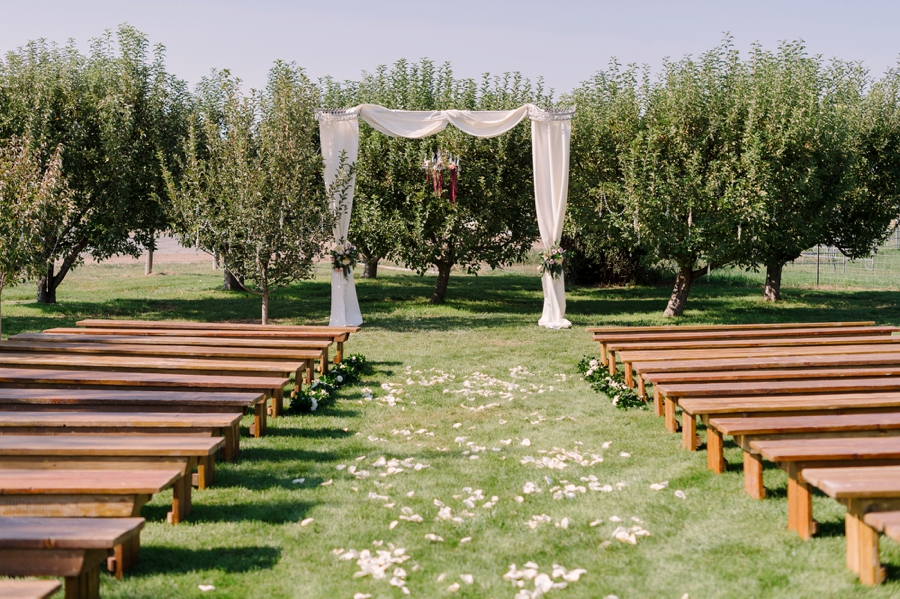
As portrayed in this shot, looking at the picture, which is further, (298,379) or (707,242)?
(707,242)

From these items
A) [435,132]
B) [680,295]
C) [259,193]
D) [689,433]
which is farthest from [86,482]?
[680,295]

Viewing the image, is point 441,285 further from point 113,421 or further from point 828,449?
point 828,449

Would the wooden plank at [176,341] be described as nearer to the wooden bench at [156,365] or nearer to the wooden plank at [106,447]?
the wooden bench at [156,365]

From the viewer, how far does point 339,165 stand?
14133mm

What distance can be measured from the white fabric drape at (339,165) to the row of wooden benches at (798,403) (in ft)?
18.8

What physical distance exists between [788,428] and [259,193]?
957cm

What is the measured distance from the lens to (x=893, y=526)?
3.63 meters

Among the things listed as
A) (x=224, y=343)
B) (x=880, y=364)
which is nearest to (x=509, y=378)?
(x=224, y=343)

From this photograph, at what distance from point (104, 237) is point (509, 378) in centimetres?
1005

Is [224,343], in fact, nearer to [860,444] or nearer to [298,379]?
[298,379]

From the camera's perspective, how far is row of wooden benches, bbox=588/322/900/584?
13.4ft

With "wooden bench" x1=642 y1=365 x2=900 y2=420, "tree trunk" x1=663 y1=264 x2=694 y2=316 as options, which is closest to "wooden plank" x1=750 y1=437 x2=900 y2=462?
"wooden bench" x1=642 y1=365 x2=900 y2=420

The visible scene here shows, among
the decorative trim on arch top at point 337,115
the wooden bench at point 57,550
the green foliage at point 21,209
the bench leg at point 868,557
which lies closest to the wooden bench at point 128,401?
the wooden bench at point 57,550

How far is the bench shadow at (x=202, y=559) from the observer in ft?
14.2
